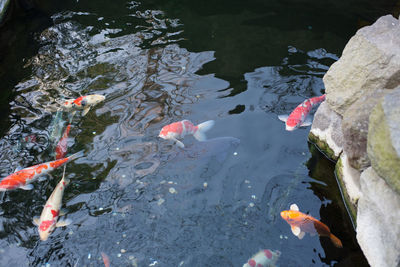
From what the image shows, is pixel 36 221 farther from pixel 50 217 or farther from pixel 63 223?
pixel 63 223

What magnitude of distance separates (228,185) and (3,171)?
3.07 meters

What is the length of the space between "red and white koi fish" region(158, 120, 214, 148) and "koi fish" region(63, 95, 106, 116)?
1.47m

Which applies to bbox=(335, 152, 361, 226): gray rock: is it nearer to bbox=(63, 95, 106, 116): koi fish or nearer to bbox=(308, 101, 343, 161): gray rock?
bbox=(308, 101, 343, 161): gray rock

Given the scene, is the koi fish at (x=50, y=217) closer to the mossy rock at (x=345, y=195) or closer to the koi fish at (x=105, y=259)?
the koi fish at (x=105, y=259)

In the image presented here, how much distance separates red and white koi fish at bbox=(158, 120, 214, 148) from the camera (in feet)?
17.2

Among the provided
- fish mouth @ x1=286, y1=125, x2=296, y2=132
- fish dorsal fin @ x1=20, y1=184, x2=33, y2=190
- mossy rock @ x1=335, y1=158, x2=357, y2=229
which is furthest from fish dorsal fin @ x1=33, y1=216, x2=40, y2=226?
mossy rock @ x1=335, y1=158, x2=357, y2=229

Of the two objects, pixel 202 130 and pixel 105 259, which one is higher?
pixel 202 130

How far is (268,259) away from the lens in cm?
382

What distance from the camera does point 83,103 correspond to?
592 cm

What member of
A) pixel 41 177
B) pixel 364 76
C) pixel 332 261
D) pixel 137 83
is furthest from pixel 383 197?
pixel 137 83

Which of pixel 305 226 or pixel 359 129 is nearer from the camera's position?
pixel 359 129

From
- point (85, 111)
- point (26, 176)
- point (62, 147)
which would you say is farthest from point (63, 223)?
point (85, 111)

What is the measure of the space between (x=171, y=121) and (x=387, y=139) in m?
3.35

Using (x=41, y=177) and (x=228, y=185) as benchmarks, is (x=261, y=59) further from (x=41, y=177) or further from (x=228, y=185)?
(x=41, y=177)
